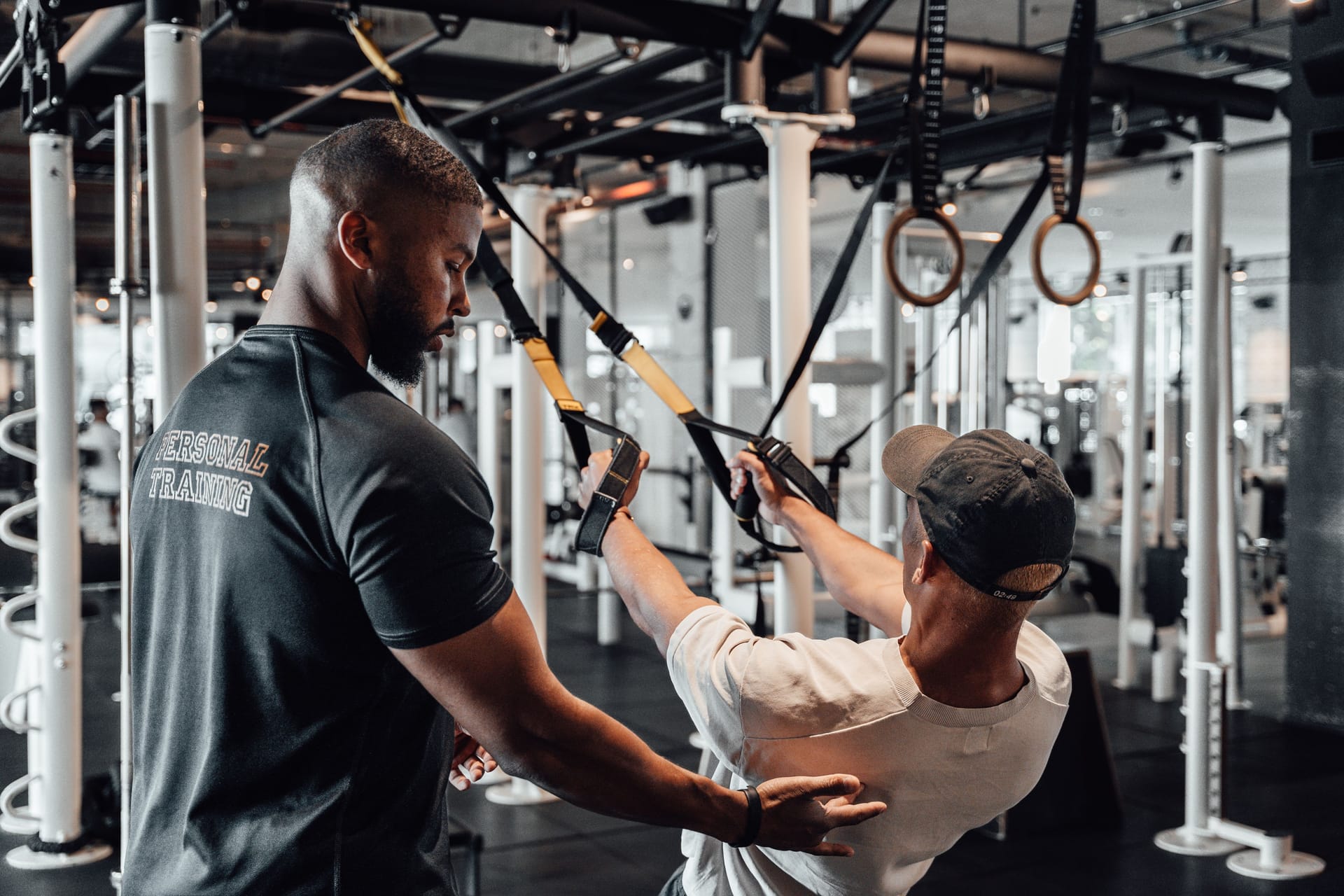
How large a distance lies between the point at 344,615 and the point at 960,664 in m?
0.80

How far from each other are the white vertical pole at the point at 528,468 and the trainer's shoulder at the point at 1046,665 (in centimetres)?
304

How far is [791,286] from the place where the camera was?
148 inches

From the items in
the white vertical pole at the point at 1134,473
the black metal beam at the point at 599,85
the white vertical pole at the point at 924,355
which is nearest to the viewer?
the black metal beam at the point at 599,85

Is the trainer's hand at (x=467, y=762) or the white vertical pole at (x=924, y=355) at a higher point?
the white vertical pole at (x=924, y=355)

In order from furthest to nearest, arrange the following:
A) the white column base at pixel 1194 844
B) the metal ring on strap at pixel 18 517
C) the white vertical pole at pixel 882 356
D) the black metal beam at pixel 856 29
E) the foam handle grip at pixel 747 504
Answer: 1. the white vertical pole at pixel 882 356
2. the white column base at pixel 1194 844
3. the metal ring on strap at pixel 18 517
4. the black metal beam at pixel 856 29
5. the foam handle grip at pixel 747 504

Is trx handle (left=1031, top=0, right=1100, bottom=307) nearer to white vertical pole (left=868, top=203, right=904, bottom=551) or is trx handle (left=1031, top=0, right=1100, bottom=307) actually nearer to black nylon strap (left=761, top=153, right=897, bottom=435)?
black nylon strap (left=761, top=153, right=897, bottom=435)

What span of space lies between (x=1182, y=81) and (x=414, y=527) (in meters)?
4.22

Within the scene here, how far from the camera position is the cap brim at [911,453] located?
1882mm

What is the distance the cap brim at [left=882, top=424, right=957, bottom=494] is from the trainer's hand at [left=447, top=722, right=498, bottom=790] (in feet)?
2.38

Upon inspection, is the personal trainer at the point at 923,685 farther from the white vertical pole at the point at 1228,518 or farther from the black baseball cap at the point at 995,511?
the white vertical pole at the point at 1228,518

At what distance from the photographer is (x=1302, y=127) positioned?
6.14 metres

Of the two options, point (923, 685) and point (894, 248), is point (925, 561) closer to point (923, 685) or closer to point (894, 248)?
point (923, 685)

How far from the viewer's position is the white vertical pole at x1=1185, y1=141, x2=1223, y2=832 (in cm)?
421

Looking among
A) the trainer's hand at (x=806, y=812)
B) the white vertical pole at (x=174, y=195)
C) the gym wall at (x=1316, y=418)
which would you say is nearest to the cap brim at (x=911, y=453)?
the trainer's hand at (x=806, y=812)
